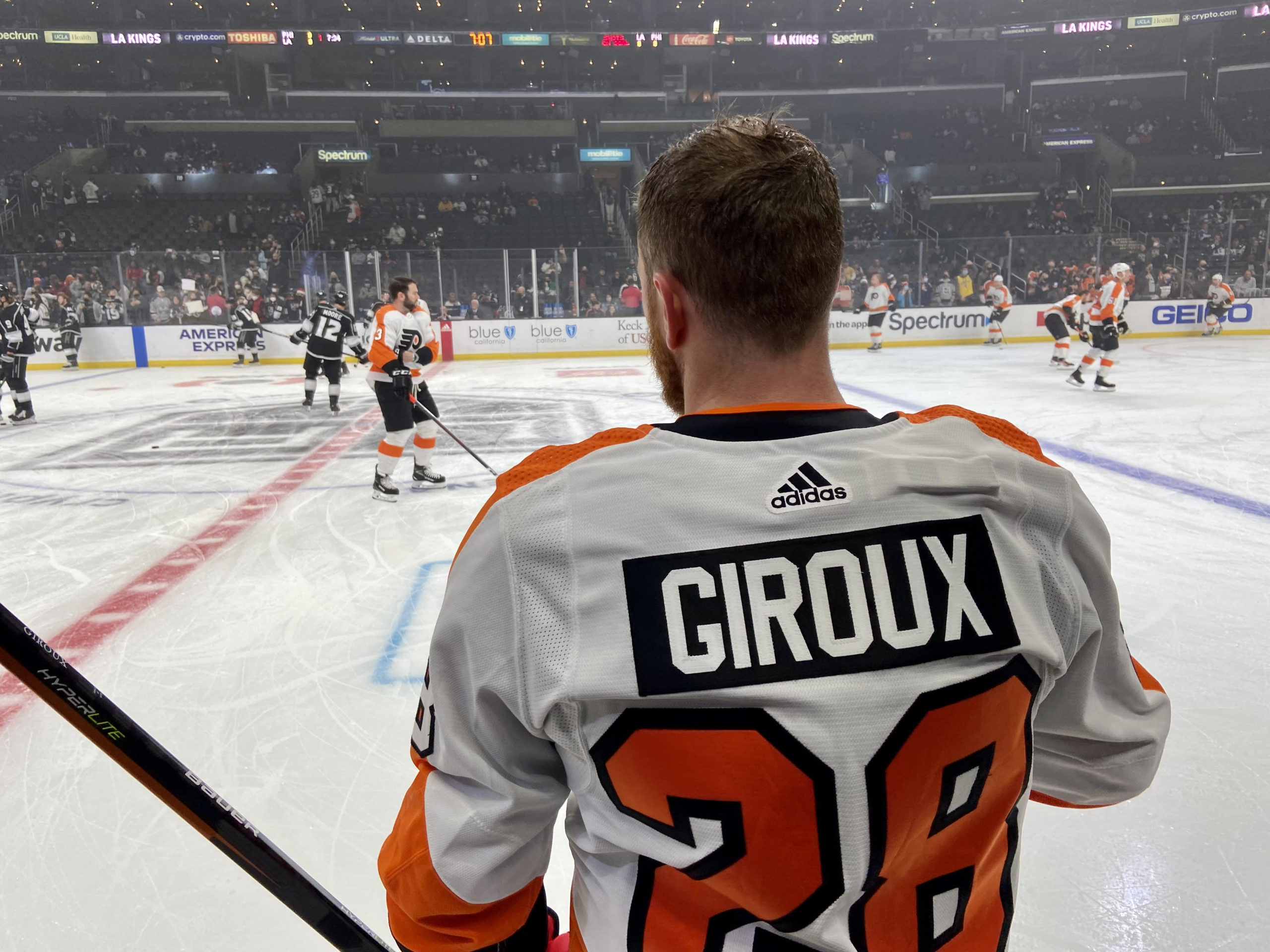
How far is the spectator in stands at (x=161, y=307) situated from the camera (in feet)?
49.5

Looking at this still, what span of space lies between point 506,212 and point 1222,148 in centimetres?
2385

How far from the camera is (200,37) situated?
89.1 ft

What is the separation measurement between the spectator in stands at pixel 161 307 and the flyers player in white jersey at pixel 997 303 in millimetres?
15663

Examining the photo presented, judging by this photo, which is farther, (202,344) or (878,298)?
(878,298)

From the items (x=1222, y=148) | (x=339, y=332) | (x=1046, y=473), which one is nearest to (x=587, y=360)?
(x=339, y=332)

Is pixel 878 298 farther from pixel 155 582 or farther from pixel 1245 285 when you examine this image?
pixel 155 582

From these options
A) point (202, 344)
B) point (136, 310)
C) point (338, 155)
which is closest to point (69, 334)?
point (136, 310)

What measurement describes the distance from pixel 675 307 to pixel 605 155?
28.3m

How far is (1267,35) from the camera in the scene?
93.4 feet

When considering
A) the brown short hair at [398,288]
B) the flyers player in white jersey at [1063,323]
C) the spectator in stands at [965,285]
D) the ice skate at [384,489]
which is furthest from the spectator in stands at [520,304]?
the ice skate at [384,489]

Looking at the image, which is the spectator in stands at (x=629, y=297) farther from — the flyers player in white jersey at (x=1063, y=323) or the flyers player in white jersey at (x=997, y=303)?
the flyers player in white jersey at (x=1063, y=323)

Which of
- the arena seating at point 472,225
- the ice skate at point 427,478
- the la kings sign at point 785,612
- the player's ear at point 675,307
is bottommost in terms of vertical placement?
the ice skate at point 427,478

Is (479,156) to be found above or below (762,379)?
above

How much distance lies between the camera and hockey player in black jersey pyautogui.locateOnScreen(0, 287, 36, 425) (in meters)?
8.83
